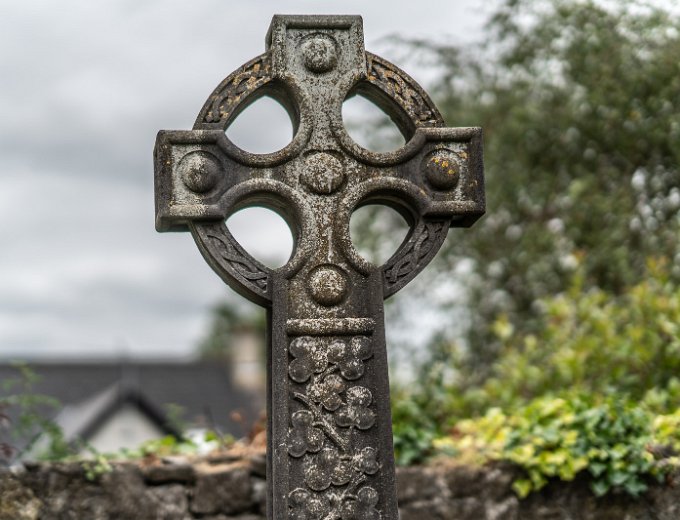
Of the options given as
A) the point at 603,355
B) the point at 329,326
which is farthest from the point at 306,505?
the point at 603,355

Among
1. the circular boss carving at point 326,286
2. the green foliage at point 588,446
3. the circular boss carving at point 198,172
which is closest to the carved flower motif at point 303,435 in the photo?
the circular boss carving at point 326,286

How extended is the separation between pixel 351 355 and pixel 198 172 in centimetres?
102

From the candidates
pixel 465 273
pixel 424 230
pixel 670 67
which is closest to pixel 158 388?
pixel 465 273

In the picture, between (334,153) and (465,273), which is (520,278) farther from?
(334,153)

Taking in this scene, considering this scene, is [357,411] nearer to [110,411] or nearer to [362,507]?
[362,507]

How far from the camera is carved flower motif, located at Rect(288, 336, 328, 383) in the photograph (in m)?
3.72

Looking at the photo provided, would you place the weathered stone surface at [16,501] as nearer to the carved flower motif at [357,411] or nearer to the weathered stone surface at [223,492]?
the weathered stone surface at [223,492]

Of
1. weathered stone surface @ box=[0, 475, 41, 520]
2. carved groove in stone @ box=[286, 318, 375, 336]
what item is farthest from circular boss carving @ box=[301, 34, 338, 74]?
weathered stone surface @ box=[0, 475, 41, 520]

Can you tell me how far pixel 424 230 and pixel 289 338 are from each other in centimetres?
80

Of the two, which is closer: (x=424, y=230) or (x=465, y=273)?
(x=424, y=230)

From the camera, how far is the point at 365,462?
3691 mm

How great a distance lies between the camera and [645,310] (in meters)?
6.81

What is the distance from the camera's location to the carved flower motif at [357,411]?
3.71 metres

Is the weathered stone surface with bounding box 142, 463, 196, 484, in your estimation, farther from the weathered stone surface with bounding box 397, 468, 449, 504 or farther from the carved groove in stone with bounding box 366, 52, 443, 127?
the carved groove in stone with bounding box 366, 52, 443, 127
